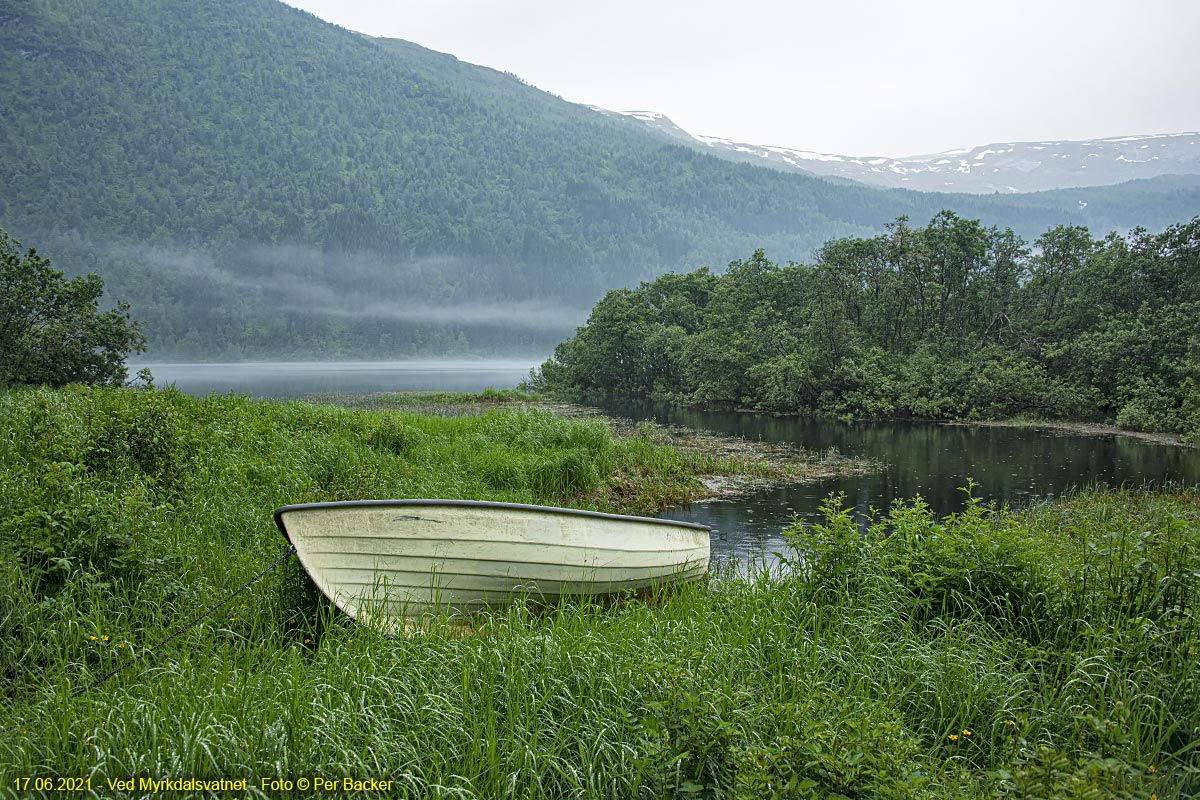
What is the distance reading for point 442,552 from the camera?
507 cm

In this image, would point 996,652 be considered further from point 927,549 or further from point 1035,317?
point 1035,317

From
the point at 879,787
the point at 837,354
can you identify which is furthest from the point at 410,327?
the point at 879,787

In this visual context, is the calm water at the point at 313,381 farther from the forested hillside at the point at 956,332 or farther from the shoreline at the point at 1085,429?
the shoreline at the point at 1085,429

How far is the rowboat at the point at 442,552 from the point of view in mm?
4895

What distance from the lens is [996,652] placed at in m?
4.23

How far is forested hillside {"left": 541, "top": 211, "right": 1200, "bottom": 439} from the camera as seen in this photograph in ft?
97.2

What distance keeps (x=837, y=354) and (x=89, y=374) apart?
33.8 metres

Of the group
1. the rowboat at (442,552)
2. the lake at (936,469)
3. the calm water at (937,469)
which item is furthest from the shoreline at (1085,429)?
the rowboat at (442,552)

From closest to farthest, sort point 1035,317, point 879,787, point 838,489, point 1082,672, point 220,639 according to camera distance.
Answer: point 879,787 < point 1082,672 < point 220,639 < point 838,489 < point 1035,317

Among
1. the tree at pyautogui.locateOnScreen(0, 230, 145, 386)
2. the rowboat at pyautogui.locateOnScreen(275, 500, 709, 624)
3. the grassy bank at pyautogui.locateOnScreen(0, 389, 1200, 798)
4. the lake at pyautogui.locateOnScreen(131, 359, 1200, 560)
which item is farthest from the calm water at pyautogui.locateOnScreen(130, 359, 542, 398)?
the lake at pyautogui.locateOnScreen(131, 359, 1200, 560)

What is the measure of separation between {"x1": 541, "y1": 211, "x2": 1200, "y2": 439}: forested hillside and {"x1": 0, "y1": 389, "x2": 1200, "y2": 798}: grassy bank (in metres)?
23.6

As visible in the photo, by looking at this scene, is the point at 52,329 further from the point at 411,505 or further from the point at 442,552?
the point at 442,552

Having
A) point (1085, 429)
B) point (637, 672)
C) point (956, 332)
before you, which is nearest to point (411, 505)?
point (637, 672)

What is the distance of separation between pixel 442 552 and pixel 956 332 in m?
40.7
